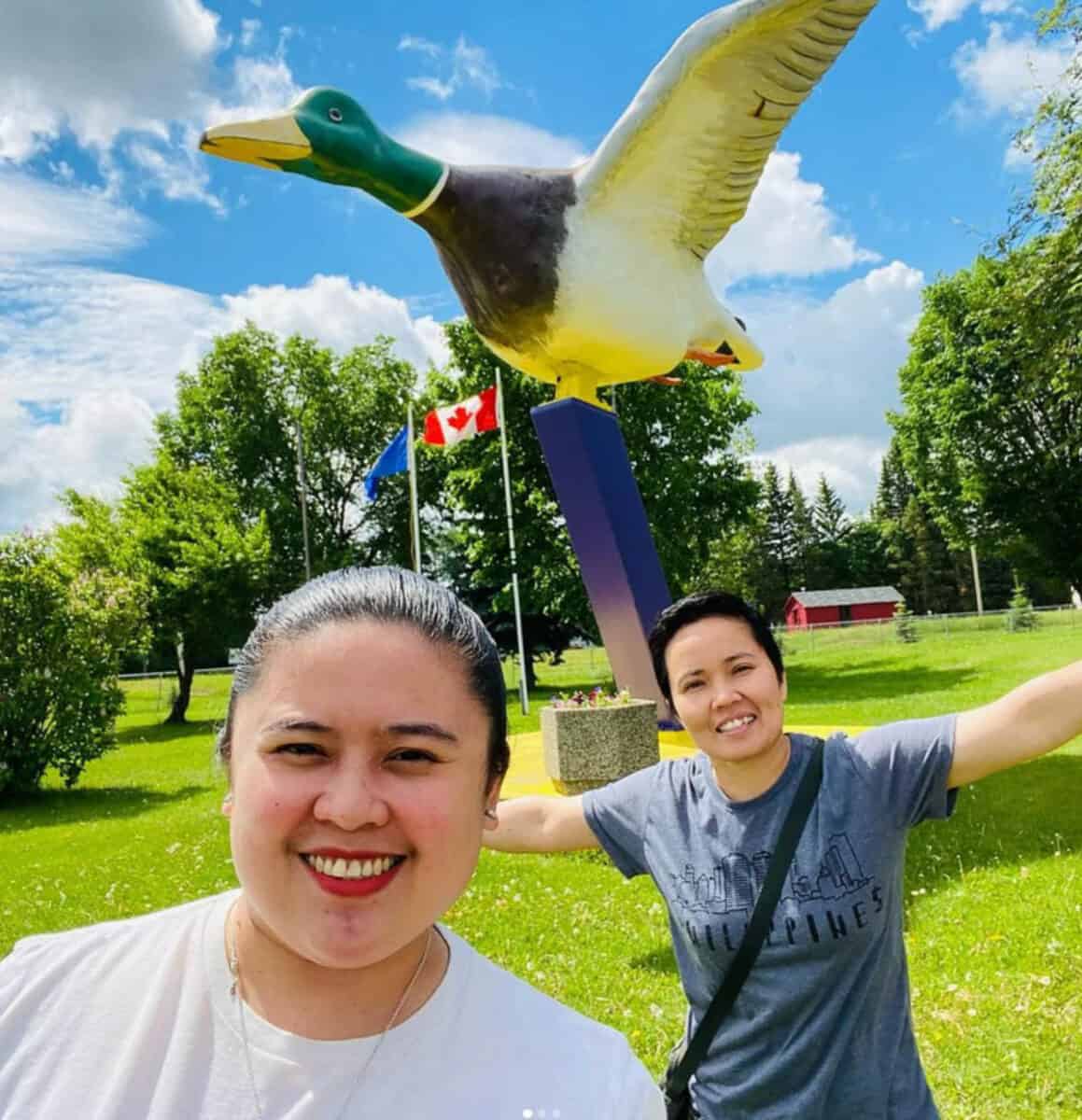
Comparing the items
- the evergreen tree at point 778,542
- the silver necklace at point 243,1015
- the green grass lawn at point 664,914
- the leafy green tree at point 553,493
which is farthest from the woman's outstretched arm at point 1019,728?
the evergreen tree at point 778,542

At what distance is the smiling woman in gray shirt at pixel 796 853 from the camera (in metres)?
1.63

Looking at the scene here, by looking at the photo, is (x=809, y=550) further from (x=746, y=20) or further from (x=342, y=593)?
(x=342, y=593)

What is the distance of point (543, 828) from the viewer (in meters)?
2.13

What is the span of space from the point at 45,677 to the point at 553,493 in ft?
39.9

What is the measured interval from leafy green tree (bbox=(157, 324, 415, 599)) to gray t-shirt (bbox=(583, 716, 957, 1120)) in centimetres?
2719

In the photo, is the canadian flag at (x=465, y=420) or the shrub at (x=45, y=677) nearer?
the shrub at (x=45, y=677)

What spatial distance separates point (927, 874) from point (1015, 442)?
20411 millimetres

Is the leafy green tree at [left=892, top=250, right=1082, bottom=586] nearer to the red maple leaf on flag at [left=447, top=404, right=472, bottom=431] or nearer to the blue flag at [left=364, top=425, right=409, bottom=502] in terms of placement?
the red maple leaf on flag at [left=447, top=404, right=472, bottom=431]

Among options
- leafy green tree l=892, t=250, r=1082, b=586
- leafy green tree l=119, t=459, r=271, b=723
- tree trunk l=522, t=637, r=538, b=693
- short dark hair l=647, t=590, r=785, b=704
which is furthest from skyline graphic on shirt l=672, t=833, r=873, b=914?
leafy green tree l=119, t=459, r=271, b=723

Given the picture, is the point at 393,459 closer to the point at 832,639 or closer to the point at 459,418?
the point at 459,418

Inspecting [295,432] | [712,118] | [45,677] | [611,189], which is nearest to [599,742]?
[611,189]

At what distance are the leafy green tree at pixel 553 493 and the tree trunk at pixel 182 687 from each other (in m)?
7.48

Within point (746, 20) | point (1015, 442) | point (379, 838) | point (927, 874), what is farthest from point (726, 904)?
point (1015, 442)

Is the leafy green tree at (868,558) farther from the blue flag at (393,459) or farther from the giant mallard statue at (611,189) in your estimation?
the giant mallard statue at (611,189)
